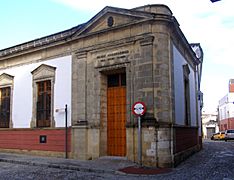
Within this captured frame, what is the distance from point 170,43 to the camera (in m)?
11.9

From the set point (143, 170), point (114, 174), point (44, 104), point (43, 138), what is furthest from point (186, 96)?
point (43, 138)

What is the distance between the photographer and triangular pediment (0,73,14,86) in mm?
16556

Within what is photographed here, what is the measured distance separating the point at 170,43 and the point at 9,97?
984 cm

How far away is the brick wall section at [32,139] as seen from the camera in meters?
13.7

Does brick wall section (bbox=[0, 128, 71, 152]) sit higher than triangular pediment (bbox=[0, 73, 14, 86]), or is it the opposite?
triangular pediment (bbox=[0, 73, 14, 86])

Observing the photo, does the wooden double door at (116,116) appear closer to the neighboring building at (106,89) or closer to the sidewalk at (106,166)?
the neighboring building at (106,89)

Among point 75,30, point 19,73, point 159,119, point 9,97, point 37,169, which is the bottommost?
point 37,169

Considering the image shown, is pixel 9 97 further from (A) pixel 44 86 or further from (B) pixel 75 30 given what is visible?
(B) pixel 75 30

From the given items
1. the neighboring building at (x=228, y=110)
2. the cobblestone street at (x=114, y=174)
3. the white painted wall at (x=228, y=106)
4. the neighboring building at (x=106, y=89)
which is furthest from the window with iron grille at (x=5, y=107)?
the white painted wall at (x=228, y=106)

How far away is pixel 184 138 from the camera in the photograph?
44.8ft

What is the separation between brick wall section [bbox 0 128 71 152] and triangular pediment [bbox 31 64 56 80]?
2730mm

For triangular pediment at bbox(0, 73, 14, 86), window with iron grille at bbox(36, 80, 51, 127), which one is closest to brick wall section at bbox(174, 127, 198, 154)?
window with iron grille at bbox(36, 80, 51, 127)

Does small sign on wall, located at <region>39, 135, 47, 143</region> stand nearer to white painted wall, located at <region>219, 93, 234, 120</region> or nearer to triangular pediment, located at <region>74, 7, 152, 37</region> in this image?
triangular pediment, located at <region>74, 7, 152, 37</region>

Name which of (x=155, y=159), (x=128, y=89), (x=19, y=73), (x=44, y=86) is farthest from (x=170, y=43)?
(x=19, y=73)
